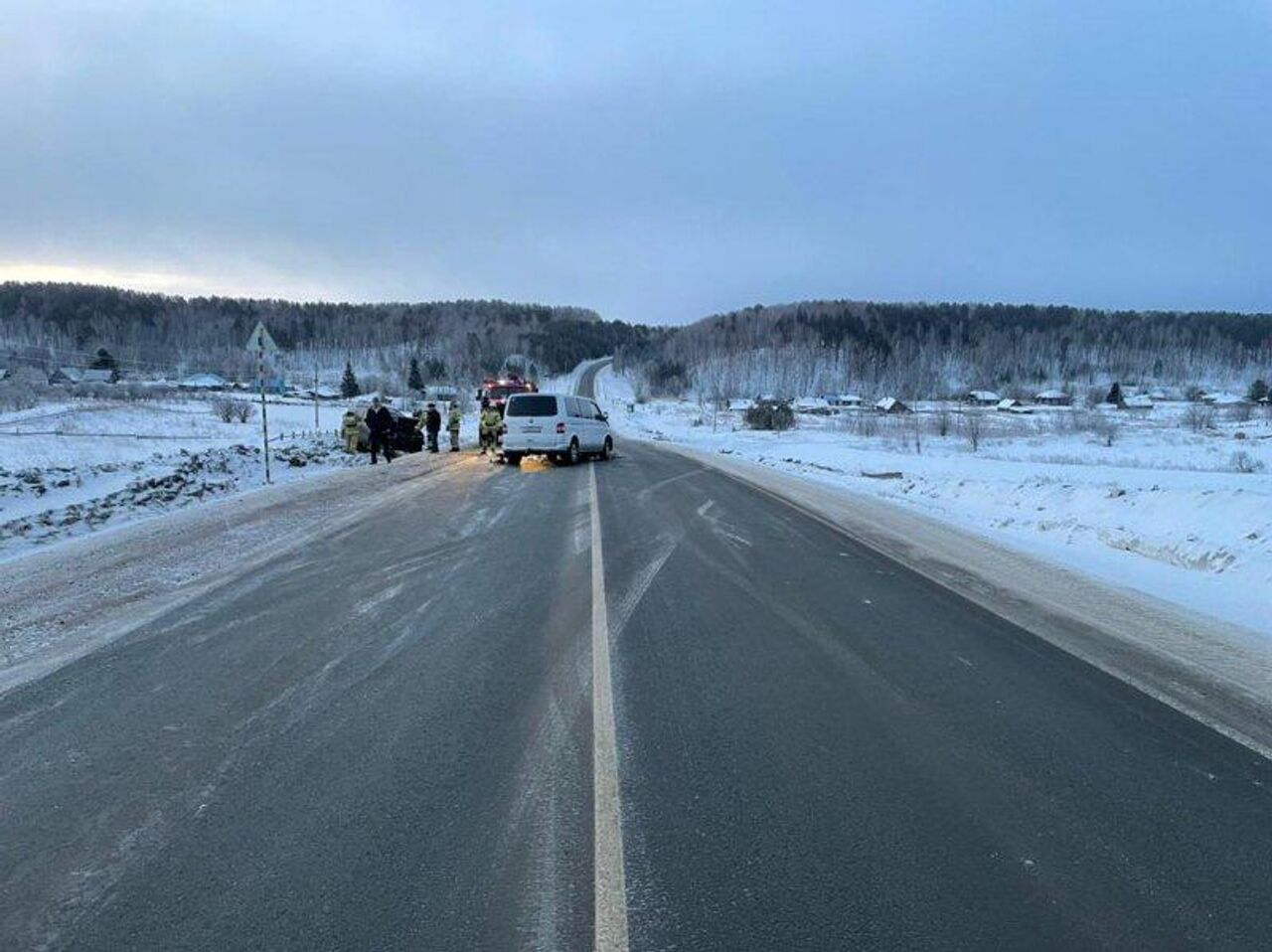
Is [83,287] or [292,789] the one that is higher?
[83,287]

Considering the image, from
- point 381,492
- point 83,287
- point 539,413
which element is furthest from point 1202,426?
point 83,287

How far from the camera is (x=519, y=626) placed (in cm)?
671

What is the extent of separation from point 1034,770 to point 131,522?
488 inches

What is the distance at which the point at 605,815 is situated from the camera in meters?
3.64

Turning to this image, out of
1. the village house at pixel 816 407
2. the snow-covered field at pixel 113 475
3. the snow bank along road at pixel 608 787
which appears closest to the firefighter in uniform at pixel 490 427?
the snow-covered field at pixel 113 475

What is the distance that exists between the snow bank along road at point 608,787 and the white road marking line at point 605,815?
2 cm

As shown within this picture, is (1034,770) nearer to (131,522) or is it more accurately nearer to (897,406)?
(131,522)

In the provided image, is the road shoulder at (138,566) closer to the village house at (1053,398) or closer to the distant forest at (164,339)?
the village house at (1053,398)

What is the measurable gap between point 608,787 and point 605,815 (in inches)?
10.9

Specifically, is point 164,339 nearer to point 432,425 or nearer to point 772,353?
point 772,353

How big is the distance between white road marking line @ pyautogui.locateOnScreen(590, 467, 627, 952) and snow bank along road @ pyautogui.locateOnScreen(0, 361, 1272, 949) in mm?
18

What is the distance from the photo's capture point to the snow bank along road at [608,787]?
9.76 ft

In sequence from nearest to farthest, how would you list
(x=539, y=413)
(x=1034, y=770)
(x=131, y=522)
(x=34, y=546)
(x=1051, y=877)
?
1. (x=1051, y=877)
2. (x=1034, y=770)
3. (x=34, y=546)
4. (x=131, y=522)
5. (x=539, y=413)

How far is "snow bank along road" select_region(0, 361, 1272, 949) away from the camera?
9.76 ft
